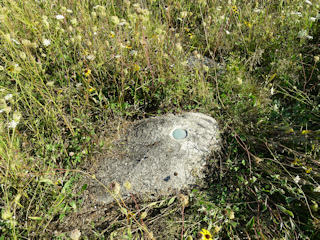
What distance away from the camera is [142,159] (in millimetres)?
1857

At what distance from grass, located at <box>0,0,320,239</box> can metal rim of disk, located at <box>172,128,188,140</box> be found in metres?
0.31

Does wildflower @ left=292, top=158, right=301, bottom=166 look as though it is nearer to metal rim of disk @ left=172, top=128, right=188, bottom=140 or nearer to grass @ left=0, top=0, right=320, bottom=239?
grass @ left=0, top=0, right=320, bottom=239

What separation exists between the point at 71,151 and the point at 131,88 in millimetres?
807

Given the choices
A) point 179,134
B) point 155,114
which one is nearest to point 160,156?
point 179,134

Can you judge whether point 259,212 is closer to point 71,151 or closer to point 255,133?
point 255,133

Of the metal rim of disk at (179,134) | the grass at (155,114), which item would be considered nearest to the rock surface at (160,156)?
the metal rim of disk at (179,134)

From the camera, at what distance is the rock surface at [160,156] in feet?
5.75

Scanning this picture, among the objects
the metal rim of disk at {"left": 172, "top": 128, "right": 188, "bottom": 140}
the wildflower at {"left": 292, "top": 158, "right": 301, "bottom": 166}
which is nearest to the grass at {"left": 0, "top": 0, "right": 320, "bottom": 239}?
the wildflower at {"left": 292, "top": 158, "right": 301, "bottom": 166}

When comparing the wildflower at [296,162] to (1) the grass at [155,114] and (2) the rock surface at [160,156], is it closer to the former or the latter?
(1) the grass at [155,114]

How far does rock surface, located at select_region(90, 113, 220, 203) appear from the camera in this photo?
1754mm

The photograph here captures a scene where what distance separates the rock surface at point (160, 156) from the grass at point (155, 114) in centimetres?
10

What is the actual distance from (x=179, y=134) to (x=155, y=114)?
376 millimetres

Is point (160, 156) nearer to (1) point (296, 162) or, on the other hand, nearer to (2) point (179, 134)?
(2) point (179, 134)

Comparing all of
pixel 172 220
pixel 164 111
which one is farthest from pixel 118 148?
pixel 172 220
